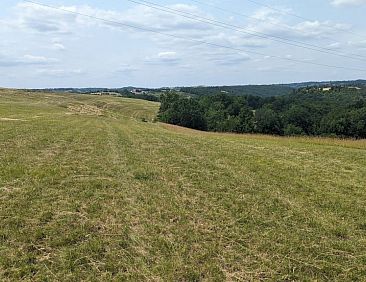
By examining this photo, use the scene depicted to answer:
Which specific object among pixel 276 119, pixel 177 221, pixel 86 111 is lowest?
pixel 276 119

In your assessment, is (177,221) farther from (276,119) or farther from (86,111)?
(276,119)

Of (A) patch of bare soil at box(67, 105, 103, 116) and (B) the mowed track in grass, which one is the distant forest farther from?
(B) the mowed track in grass

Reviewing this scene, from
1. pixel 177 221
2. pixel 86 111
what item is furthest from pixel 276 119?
pixel 177 221

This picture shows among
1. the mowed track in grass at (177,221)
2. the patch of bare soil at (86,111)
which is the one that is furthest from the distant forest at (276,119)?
the mowed track in grass at (177,221)

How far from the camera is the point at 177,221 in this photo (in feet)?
25.0

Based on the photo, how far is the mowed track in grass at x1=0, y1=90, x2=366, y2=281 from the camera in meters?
5.65

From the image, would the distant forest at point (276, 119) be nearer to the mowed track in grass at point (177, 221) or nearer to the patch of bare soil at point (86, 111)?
the patch of bare soil at point (86, 111)

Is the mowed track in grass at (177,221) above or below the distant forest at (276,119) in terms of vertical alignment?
above

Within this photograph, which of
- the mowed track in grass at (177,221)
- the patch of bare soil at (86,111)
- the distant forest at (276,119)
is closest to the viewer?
the mowed track in grass at (177,221)

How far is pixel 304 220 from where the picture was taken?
785 cm

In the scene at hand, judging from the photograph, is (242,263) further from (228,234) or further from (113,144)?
(113,144)

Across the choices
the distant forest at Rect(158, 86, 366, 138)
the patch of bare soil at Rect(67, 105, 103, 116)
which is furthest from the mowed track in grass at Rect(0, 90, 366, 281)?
the distant forest at Rect(158, 86, 366, 138)

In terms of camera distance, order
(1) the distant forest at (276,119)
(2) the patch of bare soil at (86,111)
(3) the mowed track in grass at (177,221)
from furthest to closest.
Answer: (1) the distant forest at (276,119)
(2) the patch of bare soil at (86,111)
(3) the mowed track in grass at (177,221)

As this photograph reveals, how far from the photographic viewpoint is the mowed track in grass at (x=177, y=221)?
18.5ft
